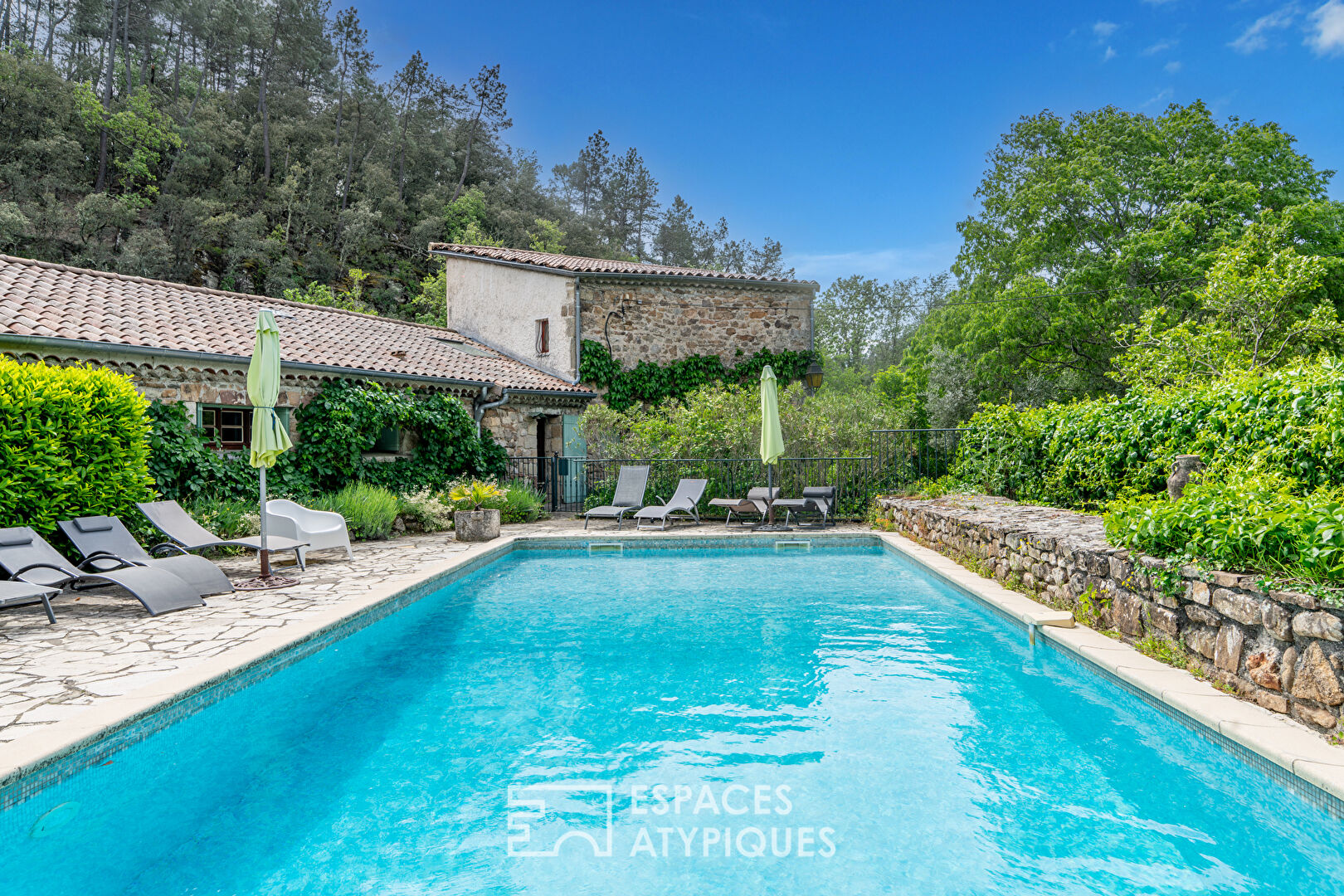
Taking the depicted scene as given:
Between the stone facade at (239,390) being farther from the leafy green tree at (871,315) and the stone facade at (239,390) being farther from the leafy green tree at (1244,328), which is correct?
the leafy green tree at (871,315)

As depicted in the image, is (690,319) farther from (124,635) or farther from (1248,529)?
(1248,529)

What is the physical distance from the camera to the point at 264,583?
670 cm

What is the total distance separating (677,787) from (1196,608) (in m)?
3.07

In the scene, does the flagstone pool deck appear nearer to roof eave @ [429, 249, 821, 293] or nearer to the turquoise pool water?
the turquoise pool water

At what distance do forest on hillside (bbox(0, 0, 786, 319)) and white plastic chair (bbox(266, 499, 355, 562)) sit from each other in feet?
62.7

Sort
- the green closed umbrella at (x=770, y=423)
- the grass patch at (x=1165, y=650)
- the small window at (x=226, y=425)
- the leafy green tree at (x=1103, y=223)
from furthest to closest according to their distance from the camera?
the leafy green tree at (x=1103, y=223)
the green closed umbrella at (x=770, y=423)
the small window at (x=226, y=425)
the grass patch at (x=1165, y=650)

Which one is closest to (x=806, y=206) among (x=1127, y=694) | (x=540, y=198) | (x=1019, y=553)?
(x=540, y=198)

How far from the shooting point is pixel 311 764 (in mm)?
3451

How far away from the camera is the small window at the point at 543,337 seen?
17.0 metres

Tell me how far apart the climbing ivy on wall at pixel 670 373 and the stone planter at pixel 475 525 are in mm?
6789

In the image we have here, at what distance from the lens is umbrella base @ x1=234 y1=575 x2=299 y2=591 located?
21.5 feet

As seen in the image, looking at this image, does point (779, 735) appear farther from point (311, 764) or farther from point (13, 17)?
point (13, 17)

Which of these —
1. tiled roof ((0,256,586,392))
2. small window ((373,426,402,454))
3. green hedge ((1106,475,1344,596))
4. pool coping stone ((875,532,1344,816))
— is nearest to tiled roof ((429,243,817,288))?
tiled roof ((0,256,586,392))

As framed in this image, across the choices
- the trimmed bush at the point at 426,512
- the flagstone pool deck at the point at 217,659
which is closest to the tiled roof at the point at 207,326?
the trimmed bush at the point at 426,512
